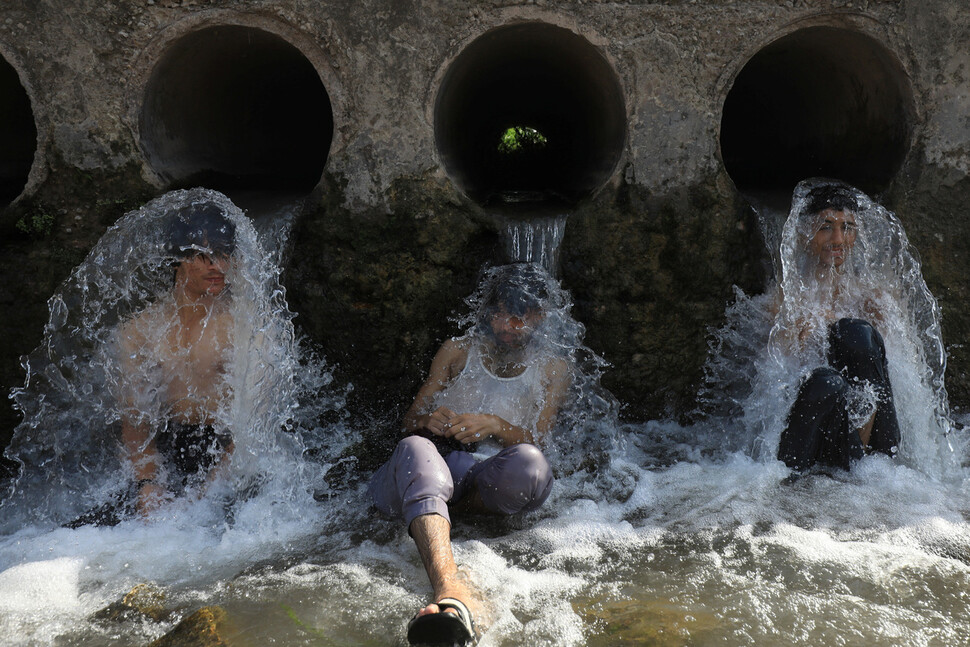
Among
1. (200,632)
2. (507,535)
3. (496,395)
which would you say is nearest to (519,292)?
(496,395)

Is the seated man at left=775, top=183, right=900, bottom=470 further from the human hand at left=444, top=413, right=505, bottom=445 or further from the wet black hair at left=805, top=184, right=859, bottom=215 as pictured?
the human hand at left=444, top=413, right=505, bottom=445

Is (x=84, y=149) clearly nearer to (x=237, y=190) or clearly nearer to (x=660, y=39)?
(x=237, y=190)

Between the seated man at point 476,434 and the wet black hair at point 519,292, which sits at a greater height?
the wet black hair at point 519,292

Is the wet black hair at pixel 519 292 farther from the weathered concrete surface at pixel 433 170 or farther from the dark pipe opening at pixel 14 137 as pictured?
the dark pipe opening at pixel 14 137

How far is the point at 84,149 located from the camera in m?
4.10

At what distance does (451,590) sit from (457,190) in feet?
7.89

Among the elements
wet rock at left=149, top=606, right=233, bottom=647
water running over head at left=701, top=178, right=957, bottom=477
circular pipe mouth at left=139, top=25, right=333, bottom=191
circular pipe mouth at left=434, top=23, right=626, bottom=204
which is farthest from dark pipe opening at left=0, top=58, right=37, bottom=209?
water running over head at left=701, top=178, right=957, bottom=477

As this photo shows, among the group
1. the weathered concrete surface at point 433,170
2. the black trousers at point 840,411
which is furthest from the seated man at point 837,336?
the weathered concrete surface at point 433,170

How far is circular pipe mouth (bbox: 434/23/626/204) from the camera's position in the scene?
175 inches

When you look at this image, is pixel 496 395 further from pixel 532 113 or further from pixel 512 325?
pixel 532 113

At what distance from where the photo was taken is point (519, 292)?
357cm

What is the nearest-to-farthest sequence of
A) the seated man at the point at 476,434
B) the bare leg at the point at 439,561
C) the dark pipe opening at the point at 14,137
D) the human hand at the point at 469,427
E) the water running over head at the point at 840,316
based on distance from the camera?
the bare leg at the point at 439,561 < the seated man at the point at 476,434 < the human hand at the point at 469,427 < the water running over head at the point at 840,316 < the dark pipe opening at the point at 14,137

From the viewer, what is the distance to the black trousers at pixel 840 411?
3634 mm

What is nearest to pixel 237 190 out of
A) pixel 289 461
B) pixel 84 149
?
pixel 84 149
